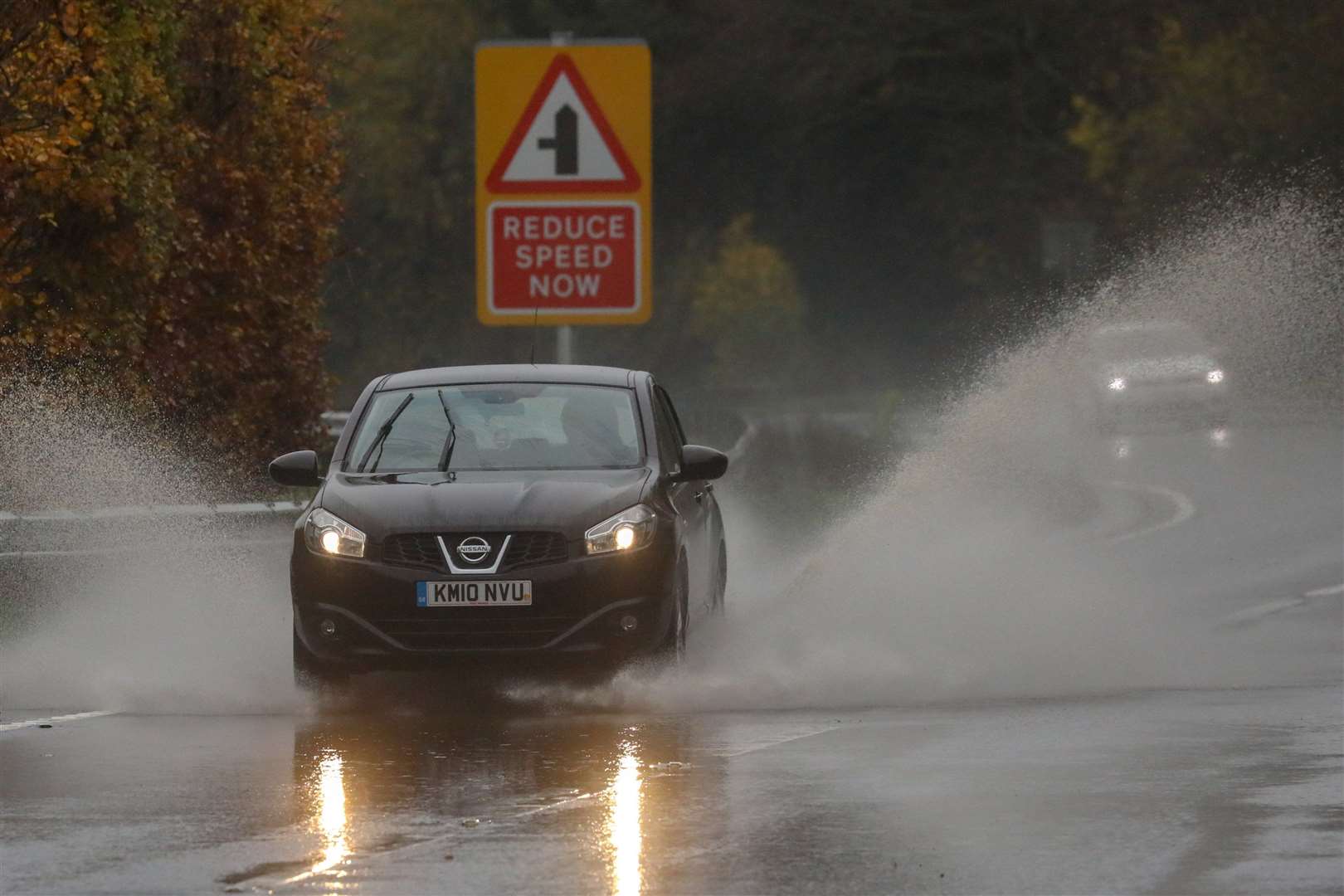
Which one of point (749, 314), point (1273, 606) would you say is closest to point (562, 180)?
point (1273, 606)

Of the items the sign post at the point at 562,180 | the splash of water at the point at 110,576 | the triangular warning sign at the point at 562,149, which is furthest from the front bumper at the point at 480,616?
the triangular warning sign at the point at 562,149

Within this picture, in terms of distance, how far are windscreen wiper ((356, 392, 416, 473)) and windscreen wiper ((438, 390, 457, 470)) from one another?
194 millimetres

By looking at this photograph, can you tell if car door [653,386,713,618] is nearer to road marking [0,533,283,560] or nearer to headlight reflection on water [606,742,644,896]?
headlight reflection on water [606,742,644,896]

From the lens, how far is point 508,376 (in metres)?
15.2

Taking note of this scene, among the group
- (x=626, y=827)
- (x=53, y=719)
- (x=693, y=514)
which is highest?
(x=693, y=514)

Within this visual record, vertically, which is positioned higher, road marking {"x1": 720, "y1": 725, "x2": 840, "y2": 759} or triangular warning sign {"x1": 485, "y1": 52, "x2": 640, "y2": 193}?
triangular warning sign {"x1": 485, "y1": 52, "x2": 640, "y2": 193}

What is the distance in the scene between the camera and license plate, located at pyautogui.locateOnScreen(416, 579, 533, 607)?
44.1ft

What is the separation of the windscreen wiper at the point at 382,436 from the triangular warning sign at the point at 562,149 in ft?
10.6

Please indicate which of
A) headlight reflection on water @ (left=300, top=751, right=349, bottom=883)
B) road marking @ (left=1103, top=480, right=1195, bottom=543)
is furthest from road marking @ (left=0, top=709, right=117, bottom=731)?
road marking @ (left=1103, top=480, right=1195, bottom=543)

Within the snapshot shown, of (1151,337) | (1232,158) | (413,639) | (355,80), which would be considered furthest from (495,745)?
(355,80)

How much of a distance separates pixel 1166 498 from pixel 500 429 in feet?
53.6

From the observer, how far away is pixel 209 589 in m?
18.8

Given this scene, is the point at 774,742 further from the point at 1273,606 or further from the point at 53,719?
the point at 1273,606

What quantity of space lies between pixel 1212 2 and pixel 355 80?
28.3 meters
